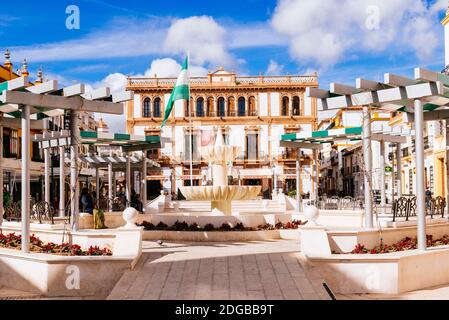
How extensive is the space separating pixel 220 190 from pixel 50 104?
677 cm

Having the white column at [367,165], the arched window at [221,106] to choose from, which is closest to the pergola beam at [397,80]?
the white column at [367,165]

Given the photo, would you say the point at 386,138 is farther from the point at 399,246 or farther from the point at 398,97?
the point at 399,246

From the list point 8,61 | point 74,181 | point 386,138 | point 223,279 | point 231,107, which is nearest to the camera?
point 223,279

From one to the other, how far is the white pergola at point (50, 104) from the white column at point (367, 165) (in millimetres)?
5702

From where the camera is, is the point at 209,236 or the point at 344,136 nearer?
the point at 209,236

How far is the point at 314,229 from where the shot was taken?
11.5 meters

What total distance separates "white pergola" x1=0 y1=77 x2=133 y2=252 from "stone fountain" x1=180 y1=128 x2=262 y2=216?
4580mm

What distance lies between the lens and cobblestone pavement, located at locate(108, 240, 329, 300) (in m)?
8.55

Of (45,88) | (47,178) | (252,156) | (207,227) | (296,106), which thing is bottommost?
(207,227)

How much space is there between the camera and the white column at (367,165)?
1331cm

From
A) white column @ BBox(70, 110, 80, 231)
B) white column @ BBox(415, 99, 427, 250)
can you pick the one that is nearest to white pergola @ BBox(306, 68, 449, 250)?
white column @ BBox(415, 99, 427, 250)

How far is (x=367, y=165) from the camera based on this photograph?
1380 cm

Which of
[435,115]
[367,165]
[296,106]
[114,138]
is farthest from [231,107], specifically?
[367,165]

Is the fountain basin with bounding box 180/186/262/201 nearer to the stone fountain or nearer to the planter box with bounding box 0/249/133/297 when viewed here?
the stone fountain
